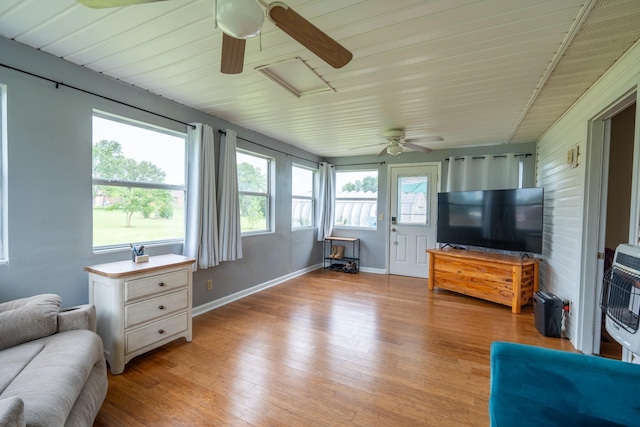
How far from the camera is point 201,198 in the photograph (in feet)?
10.1

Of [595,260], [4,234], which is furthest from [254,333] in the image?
[595,260]

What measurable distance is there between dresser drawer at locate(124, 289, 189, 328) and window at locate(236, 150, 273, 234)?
1.58 meters

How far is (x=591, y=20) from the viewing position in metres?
1.53

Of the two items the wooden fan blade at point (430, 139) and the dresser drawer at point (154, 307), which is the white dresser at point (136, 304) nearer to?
the dresser drawer at point (154, 307)

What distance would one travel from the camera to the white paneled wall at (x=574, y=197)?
2.05 m

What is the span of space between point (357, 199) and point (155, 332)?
427cm

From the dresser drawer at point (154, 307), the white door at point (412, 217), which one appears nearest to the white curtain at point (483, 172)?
the white door at point (412, 217)

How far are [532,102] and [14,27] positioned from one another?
4086mm

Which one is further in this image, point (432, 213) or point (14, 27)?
point (432, 213)

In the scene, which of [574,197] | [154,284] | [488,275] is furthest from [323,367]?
[574,197]

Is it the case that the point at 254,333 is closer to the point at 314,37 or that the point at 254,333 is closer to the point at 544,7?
the point at 314,37

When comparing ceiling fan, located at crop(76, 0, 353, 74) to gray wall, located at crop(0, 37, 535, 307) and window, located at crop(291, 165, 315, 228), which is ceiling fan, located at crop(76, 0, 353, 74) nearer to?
gray wall, located at crop(0, 37, 535, 307)

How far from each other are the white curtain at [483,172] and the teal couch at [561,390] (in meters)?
3.90

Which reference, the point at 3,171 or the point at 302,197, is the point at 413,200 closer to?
the point at 302,197
